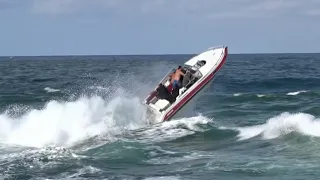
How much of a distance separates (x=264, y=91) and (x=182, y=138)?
23305mm

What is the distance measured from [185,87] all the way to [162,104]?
1.29m

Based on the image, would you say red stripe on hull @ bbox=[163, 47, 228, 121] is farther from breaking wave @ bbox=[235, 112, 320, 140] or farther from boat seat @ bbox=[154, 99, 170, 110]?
breaking wave @ bbox=[235, 112, 320, 140]

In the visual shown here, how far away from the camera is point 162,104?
25203mm

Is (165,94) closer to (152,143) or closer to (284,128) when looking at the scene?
(152,143)

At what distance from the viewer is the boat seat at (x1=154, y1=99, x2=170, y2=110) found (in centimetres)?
2495

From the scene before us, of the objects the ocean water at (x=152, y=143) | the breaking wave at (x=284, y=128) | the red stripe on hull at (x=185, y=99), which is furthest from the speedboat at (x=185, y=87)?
the breaking wave at (x=284, y=128)

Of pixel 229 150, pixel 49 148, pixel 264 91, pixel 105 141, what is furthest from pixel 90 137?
pixel 264 91

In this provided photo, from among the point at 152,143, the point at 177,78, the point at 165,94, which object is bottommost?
the point at 152,143

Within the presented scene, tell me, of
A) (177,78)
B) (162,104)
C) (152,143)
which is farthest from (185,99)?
(152,143)

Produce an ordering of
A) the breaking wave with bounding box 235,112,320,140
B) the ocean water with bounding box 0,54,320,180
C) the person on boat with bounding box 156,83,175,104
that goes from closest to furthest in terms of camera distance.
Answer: the ocean water with bounding box 0,54,320,180
the breaking wave with bounding box 235,112,320,140
the person on boat with bounding box 156,83,175,104

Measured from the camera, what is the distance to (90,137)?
877 inches

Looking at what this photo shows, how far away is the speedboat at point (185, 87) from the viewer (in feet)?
81.0

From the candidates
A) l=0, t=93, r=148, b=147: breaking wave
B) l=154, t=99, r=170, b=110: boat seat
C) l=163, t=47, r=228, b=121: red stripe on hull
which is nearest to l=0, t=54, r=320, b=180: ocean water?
l=0, t=93, r=148, b=147: breaking wave

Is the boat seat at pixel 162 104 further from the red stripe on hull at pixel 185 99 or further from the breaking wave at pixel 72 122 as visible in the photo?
the breaking wave at pixel 72 122
